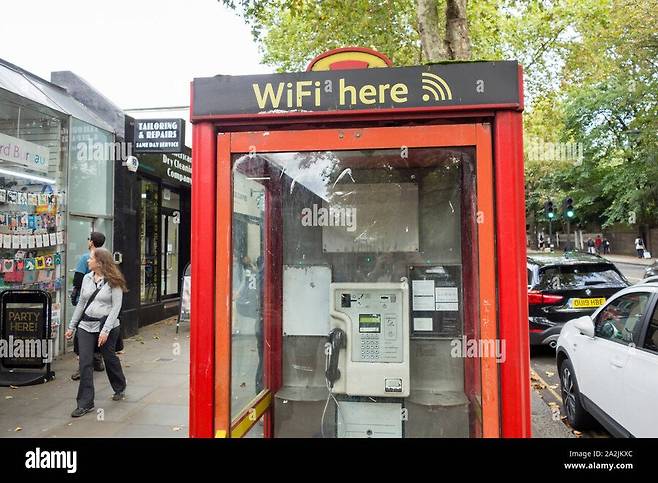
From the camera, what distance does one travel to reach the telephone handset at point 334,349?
298 cm

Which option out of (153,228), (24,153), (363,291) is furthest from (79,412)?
(153,228)

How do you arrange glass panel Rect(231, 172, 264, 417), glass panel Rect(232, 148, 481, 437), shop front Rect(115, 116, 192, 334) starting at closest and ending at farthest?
1. glass panel Rect(231, 172, 264, 417)
2. glass panel Rect(232, 148, 481, 437)
3. shop front Rect(115, 116, 192, 334)

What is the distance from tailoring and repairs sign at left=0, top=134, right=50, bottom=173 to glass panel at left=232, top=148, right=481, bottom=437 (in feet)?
16.2

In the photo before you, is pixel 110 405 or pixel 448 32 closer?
pixel 110 405

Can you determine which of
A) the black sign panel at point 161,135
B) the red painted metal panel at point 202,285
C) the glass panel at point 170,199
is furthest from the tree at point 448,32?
the glass panel at point 170,199

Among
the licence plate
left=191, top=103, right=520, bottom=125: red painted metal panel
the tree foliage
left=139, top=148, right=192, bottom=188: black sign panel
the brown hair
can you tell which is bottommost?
the licence plate

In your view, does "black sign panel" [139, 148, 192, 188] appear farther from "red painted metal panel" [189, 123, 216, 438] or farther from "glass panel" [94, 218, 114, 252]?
"red painted metal panel" [189, 123, 216, 438]

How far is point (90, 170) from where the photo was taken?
25.0 feet

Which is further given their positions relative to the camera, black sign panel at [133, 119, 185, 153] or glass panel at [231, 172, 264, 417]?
black sign panel at [133, 119, 185, 153]

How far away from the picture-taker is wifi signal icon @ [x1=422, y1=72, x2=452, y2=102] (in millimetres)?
2199

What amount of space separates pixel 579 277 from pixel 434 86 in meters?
5.50

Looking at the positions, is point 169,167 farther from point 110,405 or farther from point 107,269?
point 110,405

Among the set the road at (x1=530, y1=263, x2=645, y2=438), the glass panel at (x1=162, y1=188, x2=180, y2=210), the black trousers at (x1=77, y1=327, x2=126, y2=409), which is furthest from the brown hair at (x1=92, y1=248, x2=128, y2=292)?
the glass panel at (x1=162, y1=188, x2=180, y2=210)
